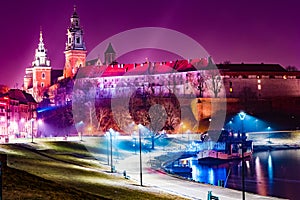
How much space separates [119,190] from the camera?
90.0 feet

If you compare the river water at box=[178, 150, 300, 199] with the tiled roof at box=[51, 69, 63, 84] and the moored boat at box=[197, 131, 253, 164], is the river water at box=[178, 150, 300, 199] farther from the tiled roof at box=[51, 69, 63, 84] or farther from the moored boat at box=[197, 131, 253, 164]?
the tiled roof at box=[51, 69, 63, 84]

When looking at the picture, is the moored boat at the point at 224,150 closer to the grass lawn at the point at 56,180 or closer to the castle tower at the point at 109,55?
the grass lawn at the point at 56,180

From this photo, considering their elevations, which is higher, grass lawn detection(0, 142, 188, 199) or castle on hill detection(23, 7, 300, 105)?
castle on hill detection(23, 7, 300, 105)

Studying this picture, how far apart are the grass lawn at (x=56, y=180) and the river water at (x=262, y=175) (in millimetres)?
9988

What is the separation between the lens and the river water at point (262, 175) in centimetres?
3972

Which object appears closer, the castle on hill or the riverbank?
the riverbank

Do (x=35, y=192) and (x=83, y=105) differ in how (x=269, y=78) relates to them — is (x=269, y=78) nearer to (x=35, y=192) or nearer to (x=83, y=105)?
(x=83, y=105)

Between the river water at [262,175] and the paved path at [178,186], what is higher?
the paved path at [178,186]

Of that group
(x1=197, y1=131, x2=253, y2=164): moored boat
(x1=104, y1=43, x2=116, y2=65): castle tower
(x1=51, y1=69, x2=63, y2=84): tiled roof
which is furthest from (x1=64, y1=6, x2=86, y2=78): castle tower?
(x1=197, y1=131, x2=253, y2=164): moored boat

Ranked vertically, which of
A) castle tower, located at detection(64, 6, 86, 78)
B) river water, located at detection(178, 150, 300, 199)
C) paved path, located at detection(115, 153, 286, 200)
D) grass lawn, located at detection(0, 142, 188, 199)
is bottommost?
river water, located at detection(178, 150, 300, 199)

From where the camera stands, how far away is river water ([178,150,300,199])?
39719mm

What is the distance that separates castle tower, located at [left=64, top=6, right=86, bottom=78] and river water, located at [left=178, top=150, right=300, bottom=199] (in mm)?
78345

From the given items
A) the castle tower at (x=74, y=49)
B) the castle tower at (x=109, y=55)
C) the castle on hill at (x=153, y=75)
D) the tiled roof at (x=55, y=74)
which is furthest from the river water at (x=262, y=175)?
the castle tower at (x=109, y=55)

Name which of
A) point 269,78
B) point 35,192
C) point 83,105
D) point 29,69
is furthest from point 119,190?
point 29,69
